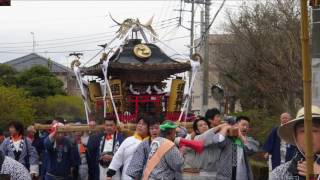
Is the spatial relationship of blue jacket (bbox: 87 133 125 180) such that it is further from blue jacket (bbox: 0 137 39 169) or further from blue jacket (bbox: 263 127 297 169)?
blue jacket (bbox: 263 127 297 169)

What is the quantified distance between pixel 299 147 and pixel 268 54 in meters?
23.8

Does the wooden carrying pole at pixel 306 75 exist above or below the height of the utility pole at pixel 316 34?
below

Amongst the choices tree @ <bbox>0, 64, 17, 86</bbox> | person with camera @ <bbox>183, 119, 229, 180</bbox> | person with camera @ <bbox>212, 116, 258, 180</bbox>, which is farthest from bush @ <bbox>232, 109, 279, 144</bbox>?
tree @ <bbox>0, 64, 17, 86</bbox>

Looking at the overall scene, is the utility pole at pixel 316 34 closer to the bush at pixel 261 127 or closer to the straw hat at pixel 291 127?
the straw hat at pixel 291 127

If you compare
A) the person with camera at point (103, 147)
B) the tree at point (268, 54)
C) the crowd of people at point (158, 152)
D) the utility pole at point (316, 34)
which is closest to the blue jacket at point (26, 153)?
the crowd of people at point (158, 152)

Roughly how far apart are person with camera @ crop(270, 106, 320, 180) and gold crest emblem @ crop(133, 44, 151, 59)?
42.6ft

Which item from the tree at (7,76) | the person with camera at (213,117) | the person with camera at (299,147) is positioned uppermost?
the tree at (7,76)

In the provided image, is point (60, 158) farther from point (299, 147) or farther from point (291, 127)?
point (299, 147)

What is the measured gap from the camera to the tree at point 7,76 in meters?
45.0

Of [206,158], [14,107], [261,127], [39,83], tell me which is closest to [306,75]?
[206,158]

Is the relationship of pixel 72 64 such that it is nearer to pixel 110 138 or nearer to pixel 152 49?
pixel 152 49

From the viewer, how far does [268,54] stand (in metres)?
27.6

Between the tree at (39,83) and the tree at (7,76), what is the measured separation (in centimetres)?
66

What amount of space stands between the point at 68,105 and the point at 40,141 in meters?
28.9
